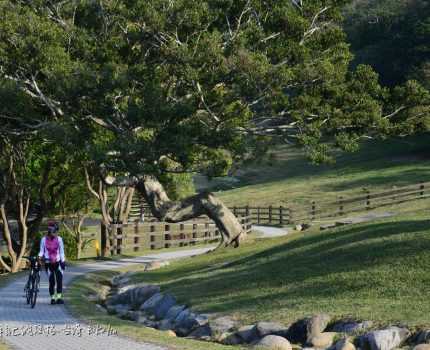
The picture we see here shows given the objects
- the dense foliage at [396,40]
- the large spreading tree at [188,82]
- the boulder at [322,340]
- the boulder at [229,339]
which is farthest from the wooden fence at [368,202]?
the boulder at [322,340]

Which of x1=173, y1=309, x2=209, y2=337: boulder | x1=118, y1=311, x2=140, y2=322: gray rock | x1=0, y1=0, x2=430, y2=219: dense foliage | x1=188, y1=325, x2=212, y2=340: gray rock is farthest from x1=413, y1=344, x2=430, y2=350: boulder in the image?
x1=0, y1=0, x2=430, y2=219: dense foliage

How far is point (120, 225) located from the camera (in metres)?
37.9

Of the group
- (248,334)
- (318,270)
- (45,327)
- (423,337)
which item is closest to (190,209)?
(318,270)

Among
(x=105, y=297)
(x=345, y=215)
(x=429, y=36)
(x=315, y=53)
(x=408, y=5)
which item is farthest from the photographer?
(x=408, y=5)

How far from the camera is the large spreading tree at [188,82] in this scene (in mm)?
28344

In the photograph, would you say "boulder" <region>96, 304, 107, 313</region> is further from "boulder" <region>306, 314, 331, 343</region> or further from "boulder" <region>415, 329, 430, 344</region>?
"boulder" <region>415, 329, 430, 344</region>

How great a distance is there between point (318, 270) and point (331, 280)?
Answer: 1.26 meters

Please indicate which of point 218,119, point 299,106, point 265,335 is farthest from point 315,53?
point 265,335

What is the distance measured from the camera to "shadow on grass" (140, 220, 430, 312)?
17.7 metres

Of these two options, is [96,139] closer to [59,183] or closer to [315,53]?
[59,183]

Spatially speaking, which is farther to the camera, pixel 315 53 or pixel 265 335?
pixel 315 53

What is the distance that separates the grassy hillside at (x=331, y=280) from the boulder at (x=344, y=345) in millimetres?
1094

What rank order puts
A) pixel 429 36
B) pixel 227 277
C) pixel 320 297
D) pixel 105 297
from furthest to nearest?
pixel 429 36 → pixel 105 297 → pixel 227 277 → pixel 320 297

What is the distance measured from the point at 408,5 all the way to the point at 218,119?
69.2 meters
